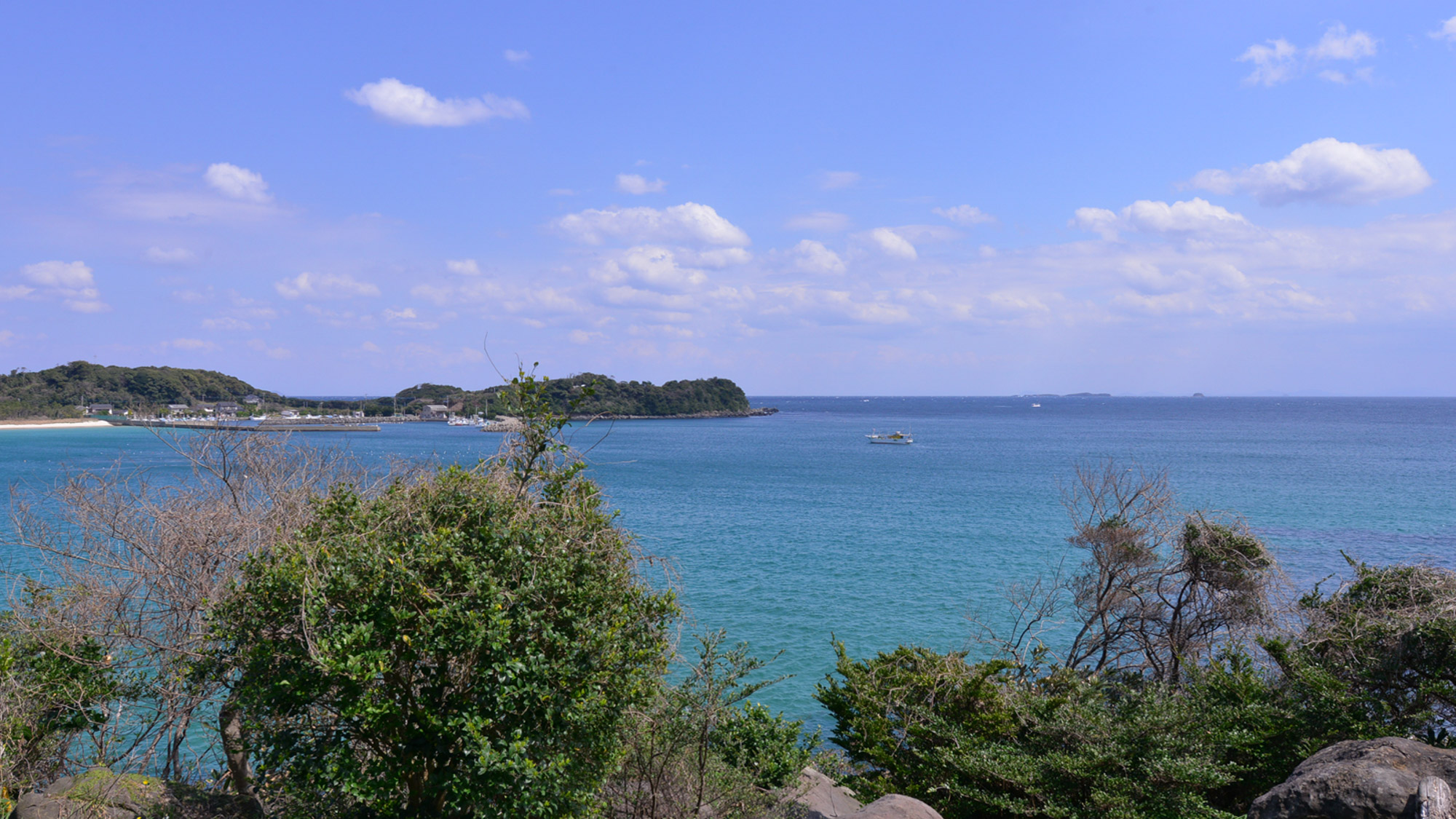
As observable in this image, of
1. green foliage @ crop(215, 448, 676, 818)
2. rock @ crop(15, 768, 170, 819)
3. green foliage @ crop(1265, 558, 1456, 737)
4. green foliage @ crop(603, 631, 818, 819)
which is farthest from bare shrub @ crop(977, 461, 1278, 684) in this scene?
rock @ crop(15, 768, 170, 819)

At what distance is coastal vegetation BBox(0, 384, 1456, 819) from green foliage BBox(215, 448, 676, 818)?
0.02 metres

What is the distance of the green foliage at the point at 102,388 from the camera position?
11600cm

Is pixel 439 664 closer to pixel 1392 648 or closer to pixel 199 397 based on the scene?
pixel 1392 648

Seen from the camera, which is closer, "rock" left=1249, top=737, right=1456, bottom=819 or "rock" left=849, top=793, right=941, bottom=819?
"rock" left=1249, top=737, right=1456, bottom=819

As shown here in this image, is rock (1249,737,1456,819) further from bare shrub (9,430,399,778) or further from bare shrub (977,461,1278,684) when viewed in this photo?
bare shrub (9,430,399,778)

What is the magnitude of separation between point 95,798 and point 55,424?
445 ft

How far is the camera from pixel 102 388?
126m

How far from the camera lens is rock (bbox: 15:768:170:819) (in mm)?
6984

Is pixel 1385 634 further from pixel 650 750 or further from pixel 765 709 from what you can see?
pixel 650 750

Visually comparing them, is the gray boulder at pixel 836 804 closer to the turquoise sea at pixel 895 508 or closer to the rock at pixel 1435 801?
the turquoise sea at pixel 895 508

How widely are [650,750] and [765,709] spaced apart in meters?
3.59

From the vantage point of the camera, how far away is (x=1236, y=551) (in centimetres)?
1359

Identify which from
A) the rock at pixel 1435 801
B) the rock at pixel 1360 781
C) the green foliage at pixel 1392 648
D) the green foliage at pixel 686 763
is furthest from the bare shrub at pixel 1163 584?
the rock at pixel 1435 801


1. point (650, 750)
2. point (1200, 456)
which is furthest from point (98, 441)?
point (1200, 456)
